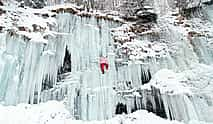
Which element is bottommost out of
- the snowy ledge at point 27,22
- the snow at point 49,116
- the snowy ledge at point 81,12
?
the snow at point 49,116

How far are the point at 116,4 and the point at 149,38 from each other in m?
1.77

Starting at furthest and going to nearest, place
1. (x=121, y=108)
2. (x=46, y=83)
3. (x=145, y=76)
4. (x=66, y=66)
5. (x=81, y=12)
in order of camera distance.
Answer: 1. (x=81, y=12)
2. (x=145, y=76)
3. (x=66, y=66)
4. (x=46, y=83)
5. (x=121, y=108)

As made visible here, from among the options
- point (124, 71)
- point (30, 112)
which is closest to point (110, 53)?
point (124, 71)

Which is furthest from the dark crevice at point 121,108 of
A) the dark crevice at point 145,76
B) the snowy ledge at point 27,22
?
the snowy ledge at point 27,22

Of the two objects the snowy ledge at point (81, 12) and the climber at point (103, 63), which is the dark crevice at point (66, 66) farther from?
the snowy ledge at point (81, 12)

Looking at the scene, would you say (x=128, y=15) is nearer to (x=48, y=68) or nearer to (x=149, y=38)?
(x=149, y=38)

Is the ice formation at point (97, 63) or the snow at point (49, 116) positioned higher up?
the ice formation at point (97, 63)

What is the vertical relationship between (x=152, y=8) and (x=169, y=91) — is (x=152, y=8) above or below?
above

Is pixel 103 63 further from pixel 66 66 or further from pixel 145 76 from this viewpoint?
pixel 145 76

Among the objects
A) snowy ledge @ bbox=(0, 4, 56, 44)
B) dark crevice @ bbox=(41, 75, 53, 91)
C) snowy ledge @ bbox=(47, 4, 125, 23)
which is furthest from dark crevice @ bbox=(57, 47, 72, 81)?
snowy ledge @ bbox=(47, 4, 125, 23)

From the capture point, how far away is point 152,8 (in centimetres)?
951

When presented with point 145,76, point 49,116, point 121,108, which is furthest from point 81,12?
point 49,116

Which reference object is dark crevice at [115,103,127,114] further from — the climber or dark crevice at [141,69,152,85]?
the climber

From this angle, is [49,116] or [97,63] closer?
[49,116]
